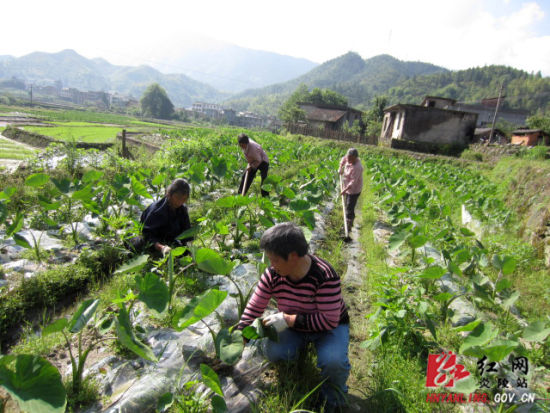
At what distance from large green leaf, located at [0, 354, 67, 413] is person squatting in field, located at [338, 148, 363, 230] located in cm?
Result: 462

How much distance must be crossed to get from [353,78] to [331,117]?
138312mm

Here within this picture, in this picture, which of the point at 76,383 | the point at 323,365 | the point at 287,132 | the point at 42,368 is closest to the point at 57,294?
the point at 76,383

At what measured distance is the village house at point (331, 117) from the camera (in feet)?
126

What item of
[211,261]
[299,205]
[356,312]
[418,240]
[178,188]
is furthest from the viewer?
[299,205]

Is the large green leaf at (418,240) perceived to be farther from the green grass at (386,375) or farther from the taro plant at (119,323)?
the taro plant at (119,323)

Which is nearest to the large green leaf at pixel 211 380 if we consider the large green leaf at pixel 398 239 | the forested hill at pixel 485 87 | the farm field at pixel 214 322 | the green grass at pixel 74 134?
the farm field at pixel 214 322

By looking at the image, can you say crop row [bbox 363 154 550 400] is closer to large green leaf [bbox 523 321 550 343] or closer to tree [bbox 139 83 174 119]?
large green leaf [bbox 523 321 550 343]

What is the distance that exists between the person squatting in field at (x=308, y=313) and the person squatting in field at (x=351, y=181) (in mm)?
3434

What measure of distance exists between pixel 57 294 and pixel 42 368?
6.17ft

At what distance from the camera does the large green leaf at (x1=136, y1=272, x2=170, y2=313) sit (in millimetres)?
1897

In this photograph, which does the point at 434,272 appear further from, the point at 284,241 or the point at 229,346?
the point at 229,346

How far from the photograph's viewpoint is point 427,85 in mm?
96062

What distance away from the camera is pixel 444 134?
24734mm

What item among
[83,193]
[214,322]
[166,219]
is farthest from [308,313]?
[83,193]
